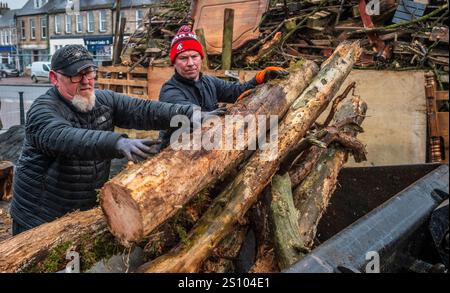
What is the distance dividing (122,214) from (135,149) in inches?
15.1

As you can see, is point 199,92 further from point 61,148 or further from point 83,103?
point 61,148

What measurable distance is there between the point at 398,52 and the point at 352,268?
17.5ft

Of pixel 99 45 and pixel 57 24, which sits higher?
pixel 57 24

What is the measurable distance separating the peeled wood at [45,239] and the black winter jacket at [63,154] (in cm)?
24

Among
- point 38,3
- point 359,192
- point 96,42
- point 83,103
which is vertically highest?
point 38,3

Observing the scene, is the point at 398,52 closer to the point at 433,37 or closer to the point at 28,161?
the point at 433,37

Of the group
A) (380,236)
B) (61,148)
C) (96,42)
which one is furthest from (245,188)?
(96,42)

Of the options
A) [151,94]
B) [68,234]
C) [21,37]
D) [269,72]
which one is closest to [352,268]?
[68,234]

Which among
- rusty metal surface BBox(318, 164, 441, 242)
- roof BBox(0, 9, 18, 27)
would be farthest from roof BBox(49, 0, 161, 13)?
rusty metal surface BBox(318, 164, 441, 242)

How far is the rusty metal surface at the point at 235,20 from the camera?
293 inches

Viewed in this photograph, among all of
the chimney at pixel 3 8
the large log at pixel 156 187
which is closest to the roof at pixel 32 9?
the chimney at pixel 3 8

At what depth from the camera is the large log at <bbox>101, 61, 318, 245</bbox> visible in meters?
2.08

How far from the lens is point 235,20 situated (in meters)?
7.66

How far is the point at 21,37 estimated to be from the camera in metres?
50.9
